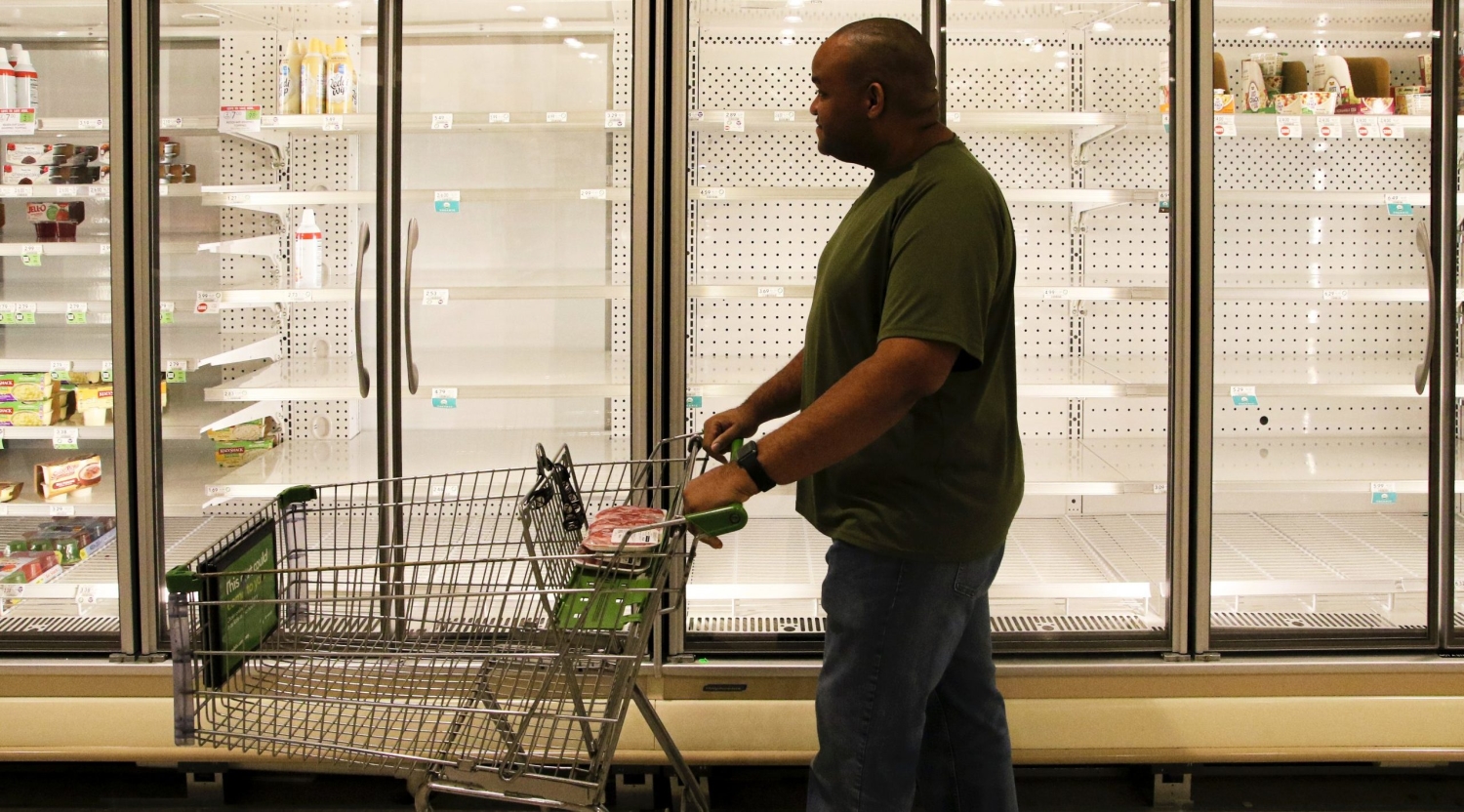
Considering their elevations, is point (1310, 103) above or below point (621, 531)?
above

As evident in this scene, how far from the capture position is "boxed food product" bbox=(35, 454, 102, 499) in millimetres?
3324

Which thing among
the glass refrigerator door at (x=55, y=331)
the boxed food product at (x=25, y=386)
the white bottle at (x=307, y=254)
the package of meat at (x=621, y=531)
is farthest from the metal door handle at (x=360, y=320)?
the package of meat at (x=621, y=531)

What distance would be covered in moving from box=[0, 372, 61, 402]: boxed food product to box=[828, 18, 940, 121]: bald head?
2.57m

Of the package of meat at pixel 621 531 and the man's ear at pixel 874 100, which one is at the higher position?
the man's ear at pixel 874 100

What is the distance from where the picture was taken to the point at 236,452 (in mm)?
3449

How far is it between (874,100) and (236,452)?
2.37 metres

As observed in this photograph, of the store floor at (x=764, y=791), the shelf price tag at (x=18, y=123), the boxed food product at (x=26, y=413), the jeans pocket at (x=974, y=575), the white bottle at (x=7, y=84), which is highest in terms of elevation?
the white bottle at (x=7, y=84)

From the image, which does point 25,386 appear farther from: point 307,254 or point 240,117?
point 240,117

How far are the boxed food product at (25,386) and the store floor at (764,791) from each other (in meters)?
0.99

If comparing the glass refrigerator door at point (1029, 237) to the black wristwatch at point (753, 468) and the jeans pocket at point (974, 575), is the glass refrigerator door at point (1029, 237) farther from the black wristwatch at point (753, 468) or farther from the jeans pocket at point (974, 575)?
the black wristwatch at point (753, 468)

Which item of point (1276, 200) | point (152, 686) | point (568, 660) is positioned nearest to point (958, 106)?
point (1276, 200)

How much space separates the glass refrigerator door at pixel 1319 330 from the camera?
3.21m

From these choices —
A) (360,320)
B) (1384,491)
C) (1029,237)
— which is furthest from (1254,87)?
(360,320)

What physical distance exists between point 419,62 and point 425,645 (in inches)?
83.3
